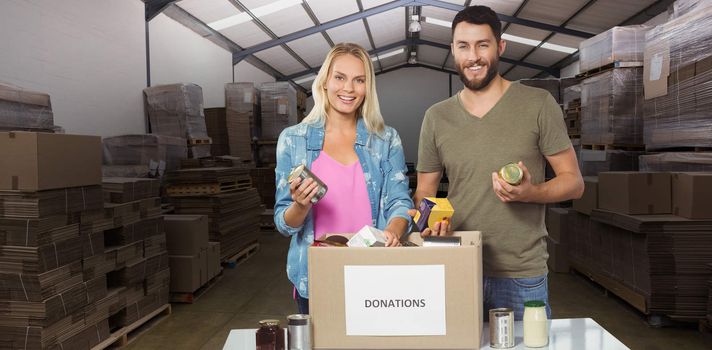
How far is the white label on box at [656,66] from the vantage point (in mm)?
5522

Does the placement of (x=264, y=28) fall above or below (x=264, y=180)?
above

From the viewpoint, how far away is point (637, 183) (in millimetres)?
4934

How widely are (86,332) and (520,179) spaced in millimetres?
3480

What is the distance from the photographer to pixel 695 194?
15.1 feet

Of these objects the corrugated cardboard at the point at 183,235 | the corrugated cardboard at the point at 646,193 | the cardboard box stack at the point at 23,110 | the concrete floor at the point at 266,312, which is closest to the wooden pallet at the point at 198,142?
the concrete floor at the point at 266,312

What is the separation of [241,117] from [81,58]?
3717 mm

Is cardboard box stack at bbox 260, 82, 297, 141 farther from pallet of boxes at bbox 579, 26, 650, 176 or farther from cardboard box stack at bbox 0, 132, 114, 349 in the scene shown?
cardboard box stack at bbox 0, 132, 114, 349

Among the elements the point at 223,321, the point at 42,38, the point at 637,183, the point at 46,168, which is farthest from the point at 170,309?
the point at 637,183

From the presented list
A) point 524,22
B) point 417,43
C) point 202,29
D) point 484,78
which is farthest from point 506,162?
point 417,43

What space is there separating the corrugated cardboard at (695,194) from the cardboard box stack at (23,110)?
197 inches

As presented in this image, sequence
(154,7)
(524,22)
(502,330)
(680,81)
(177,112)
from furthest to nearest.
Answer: (524,22), (154,7), (177,112), (680,81), (502,330)

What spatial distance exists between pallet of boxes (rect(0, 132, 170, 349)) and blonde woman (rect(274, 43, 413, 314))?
2.25m

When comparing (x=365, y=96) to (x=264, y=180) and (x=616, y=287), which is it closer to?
(x=616, y=287)

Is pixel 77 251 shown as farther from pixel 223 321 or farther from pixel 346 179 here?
pixel 346 179
